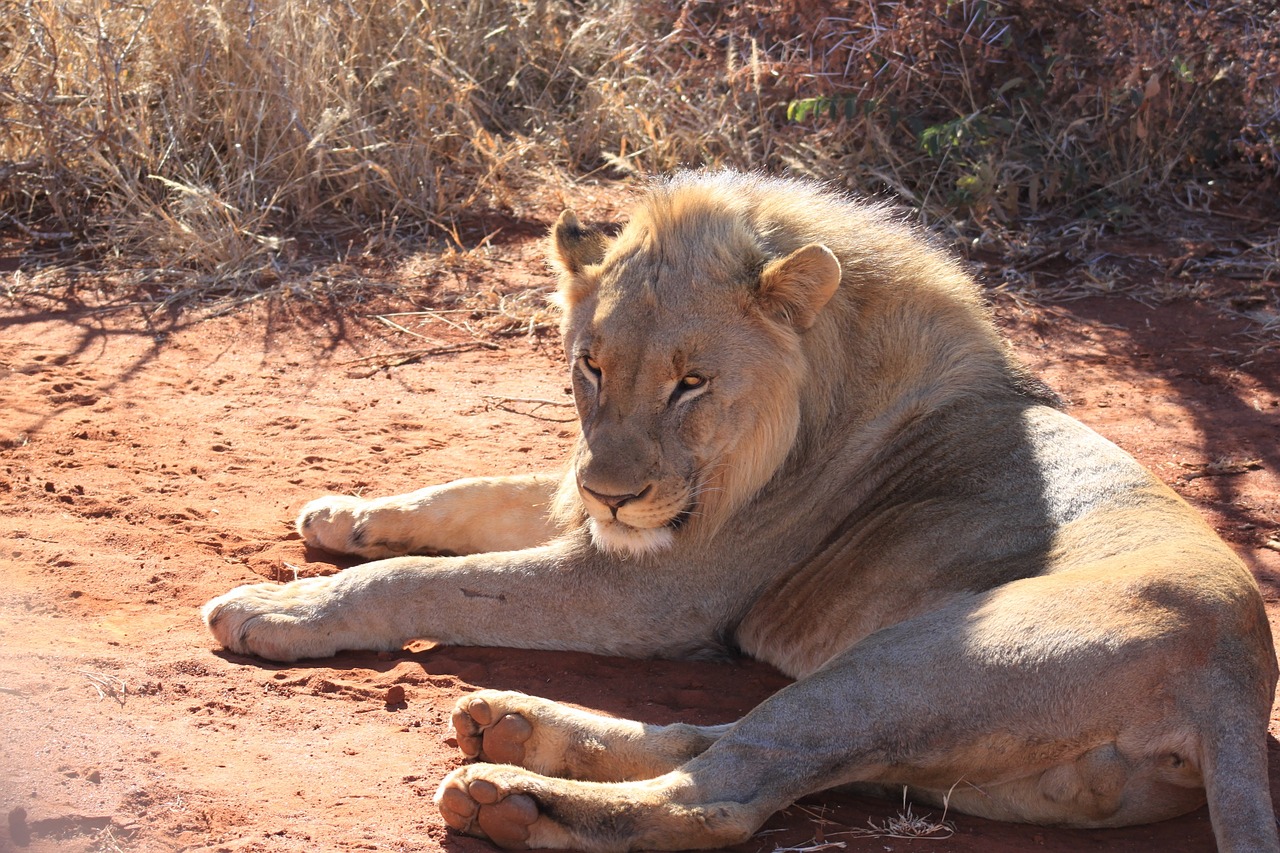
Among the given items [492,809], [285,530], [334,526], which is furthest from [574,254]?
[492,809]

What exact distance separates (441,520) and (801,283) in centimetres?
164

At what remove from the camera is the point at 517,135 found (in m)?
8.75

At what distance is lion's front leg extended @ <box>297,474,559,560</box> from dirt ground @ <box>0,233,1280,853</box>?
0.39 ft

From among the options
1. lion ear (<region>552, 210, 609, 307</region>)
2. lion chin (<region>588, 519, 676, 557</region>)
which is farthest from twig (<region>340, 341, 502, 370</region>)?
lion chin (<region>588, 519, 676, 557</region>)

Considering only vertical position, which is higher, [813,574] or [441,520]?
[813,574]

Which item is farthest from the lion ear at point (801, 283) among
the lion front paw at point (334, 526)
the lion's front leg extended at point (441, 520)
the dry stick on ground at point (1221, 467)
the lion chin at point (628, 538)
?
the dry stick on ground at point (1221, 467)

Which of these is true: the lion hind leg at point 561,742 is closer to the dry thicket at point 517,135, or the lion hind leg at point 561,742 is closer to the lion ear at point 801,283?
the lion ear at point 801,283

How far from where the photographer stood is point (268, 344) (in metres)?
6.89

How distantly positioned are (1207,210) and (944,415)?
483cm

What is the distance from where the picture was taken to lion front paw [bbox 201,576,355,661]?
3.96m

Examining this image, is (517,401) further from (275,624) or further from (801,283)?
(801,283)

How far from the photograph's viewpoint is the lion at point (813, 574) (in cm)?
308

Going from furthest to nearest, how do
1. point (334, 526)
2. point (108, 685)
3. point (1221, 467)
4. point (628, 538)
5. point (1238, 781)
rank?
point (1221, 467), point (334, 526), point (628, 538), point (108, 685), point (1238, 781)

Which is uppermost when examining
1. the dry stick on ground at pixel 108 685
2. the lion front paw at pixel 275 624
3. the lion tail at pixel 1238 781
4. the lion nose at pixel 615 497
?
the lion nose at pixel 615 497
